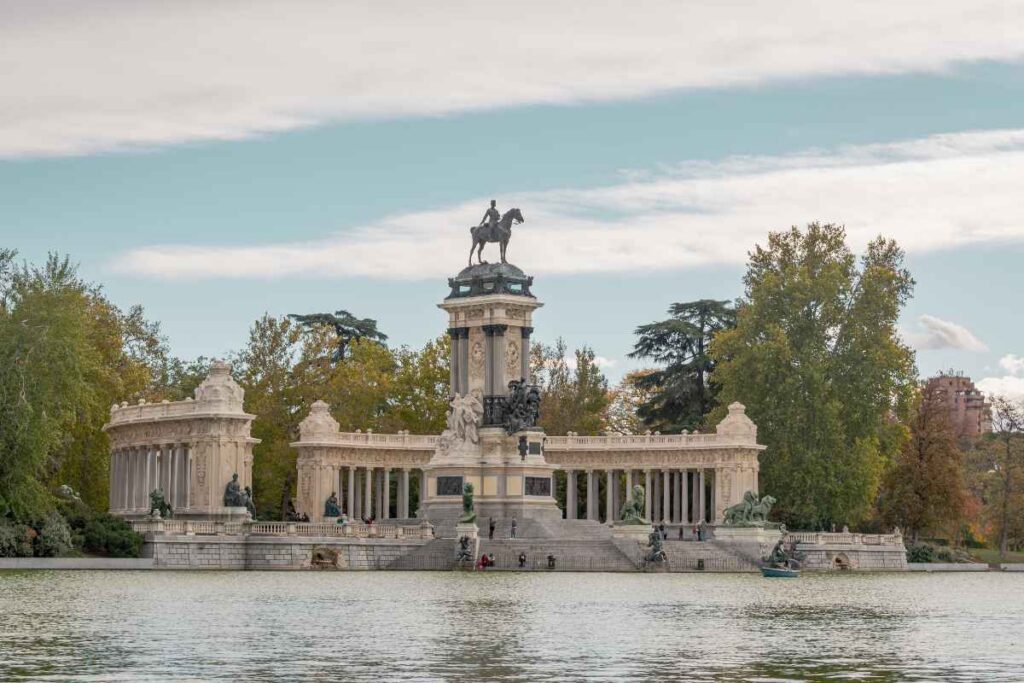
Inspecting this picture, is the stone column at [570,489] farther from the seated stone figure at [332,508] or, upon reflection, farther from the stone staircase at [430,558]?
the stone staircase at [430,558]

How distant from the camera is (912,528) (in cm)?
9669

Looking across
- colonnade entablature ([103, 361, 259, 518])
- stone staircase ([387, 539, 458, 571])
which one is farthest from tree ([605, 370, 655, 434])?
stone staircase ([387, 539, 458, 571])

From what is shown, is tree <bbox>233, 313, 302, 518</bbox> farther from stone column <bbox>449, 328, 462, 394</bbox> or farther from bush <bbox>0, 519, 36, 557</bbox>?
bush <bbox>0, 519, 36, 557</bbox>

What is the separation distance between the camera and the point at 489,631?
35469mm

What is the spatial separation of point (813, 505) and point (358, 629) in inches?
2259

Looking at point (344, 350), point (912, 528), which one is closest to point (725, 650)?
point (912, 528)

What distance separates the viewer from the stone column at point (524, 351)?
85062mm

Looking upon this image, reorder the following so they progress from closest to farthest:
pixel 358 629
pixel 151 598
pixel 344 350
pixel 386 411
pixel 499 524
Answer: pixel 358 629, pixel 151 598, pixel 499 524, pixel 386 411, pixel 344 350

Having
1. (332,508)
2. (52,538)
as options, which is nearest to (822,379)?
(332,508)

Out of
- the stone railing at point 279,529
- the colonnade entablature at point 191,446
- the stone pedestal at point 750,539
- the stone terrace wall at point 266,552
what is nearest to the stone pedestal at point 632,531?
the stone pedestal at point 750,539

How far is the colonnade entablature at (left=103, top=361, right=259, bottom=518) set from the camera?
83.1 meters

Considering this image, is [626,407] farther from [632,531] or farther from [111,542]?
[111,542]

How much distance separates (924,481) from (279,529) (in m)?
36.6

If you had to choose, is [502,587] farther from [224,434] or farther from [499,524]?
[224,434]
